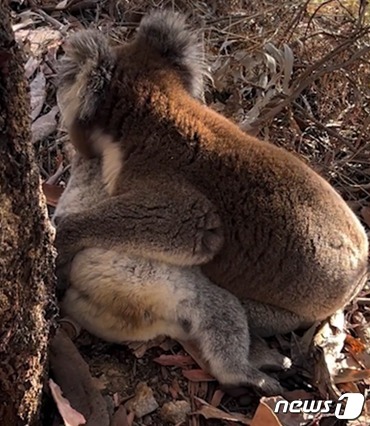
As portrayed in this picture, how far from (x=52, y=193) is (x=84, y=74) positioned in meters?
0.74

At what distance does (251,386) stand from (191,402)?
21 cm

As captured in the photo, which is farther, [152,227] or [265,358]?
[265,358]

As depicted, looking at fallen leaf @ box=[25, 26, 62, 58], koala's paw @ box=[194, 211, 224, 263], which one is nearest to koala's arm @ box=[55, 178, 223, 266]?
koala's paw @ box=[194, 211, 224, 263]

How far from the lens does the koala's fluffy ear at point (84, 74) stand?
8.14 feet

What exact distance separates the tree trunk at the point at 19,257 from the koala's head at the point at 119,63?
30.9 inches

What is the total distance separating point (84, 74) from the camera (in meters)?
2.49

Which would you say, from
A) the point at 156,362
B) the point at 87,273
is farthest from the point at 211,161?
the point at 156,362

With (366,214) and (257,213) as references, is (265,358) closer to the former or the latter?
(257,213)

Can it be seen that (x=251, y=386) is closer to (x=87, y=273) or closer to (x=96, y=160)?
(x=87, y=273)

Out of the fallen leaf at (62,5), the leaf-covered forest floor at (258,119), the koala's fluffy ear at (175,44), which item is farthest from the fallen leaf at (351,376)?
the fallen leaf at (62,5)

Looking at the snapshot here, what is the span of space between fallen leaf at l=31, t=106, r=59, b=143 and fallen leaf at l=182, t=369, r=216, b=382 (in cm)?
163

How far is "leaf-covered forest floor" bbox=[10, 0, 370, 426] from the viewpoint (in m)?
2.34

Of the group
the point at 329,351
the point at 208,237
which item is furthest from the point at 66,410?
the point at 329,351

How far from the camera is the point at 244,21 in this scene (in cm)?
404
